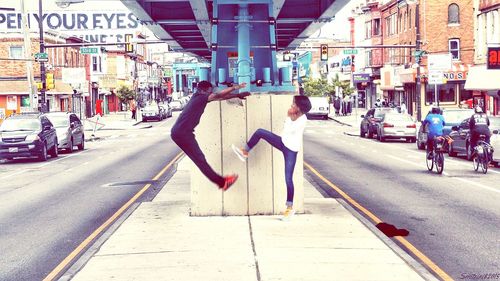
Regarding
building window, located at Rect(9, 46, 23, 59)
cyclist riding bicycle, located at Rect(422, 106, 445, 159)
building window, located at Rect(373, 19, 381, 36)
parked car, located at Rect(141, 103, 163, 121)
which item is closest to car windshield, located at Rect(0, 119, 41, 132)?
cyclist riding bicycle, located at Rect(422, 106, 445, 159)

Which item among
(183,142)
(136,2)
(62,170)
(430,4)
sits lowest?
(62,170)

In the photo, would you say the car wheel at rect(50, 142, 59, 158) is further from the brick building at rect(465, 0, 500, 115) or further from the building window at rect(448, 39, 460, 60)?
the building window at rect(448, 39, 460, 60)

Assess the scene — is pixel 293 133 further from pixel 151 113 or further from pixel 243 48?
pixel 151 113

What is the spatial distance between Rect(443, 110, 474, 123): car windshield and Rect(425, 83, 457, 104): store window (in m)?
31.1

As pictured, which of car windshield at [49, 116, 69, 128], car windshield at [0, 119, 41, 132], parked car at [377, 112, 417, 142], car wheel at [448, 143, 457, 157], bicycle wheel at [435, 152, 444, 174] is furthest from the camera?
parked car at [377, 112, 417, 142]

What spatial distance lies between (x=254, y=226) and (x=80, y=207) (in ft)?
17.9

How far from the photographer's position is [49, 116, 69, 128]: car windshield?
35844mm

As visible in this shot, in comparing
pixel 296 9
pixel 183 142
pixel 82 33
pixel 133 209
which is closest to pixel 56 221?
pixel 133 209

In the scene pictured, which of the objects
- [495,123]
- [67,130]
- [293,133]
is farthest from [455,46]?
[293,133]

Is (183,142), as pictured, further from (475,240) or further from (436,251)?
(475,240)

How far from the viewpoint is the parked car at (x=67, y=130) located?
115 ft

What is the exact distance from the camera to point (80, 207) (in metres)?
15.7

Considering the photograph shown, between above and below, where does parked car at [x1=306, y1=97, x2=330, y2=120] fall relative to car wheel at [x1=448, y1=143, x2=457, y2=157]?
above

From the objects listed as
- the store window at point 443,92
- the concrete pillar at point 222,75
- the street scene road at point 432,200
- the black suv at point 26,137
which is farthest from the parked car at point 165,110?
the concrete pillar at point 222,75
